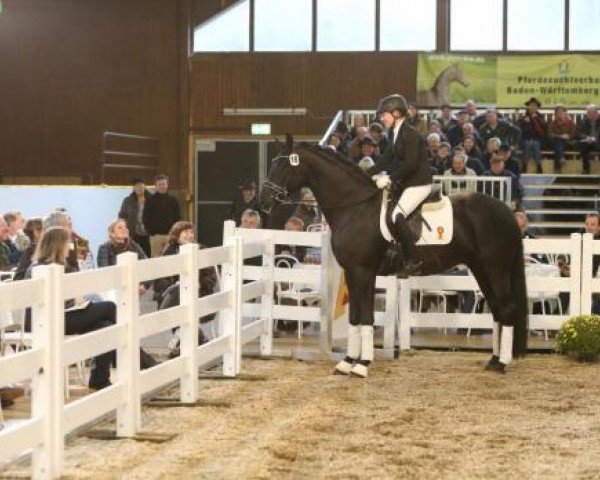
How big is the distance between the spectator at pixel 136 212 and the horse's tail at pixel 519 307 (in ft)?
31.2

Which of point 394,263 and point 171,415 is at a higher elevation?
point 394,263

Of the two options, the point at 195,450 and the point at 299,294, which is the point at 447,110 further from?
the point at 195,450

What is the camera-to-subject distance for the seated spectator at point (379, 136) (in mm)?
18106

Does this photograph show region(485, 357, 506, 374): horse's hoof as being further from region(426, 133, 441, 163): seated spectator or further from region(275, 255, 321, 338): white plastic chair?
region(426, 133, 441, 163): seated spectator

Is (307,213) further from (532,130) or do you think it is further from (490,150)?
(532,130)

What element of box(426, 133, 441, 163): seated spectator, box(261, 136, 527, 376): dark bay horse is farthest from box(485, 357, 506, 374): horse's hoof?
box(426, 133, 441, 163): seated spectator

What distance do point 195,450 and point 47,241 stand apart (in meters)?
1.69

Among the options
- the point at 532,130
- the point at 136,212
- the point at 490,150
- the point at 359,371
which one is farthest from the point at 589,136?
the point at 359,371

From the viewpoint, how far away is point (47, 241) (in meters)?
7.89

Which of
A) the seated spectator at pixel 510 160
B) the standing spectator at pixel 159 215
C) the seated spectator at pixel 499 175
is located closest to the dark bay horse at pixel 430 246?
the seated spectator at pixel 499 175

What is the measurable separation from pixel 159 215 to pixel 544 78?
7833 mm

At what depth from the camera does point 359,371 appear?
10.2 meters

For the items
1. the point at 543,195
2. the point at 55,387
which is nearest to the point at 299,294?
the point at 55,387

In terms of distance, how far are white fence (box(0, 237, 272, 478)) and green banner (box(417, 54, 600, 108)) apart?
13.5 metres
